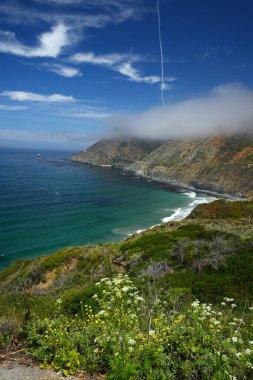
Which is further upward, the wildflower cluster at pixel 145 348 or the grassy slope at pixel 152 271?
the wildflower cluster at pixel 145 348

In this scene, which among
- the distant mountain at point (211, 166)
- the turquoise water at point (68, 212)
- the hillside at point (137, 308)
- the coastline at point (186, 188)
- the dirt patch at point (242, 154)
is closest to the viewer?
the hillside at point (137, 308)

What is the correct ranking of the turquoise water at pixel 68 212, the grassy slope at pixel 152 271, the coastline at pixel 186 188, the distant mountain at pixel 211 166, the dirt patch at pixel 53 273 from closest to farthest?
the grassy slope at pixel 152 271
the dirt patch at pixel 53 273
the turquoise water at pixel 68 212
the coastline at pixel 186 188
the distant mountain at pixel 211 166

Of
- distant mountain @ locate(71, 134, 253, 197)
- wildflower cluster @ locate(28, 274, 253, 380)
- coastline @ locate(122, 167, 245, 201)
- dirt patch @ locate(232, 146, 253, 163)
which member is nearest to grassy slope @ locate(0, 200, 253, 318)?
wildflower cluster @ locate(28, 274, 253, 380)

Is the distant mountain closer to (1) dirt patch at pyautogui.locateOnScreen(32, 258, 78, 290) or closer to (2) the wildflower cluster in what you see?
(1) dirt patch at pyautogui.locateOnScreen(32, 258, 78, 290)

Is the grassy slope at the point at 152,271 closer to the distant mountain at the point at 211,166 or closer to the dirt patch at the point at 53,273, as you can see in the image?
the dirt patch at the point at 53,273

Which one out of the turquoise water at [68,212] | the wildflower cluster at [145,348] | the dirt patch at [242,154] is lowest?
the turquoise water at [68,212]

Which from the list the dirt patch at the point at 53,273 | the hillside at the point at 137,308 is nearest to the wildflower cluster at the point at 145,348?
the hillside at the point at 137,308

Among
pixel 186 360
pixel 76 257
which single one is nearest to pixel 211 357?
pixel 186 360

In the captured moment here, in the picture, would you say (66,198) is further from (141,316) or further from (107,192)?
(141,316)
